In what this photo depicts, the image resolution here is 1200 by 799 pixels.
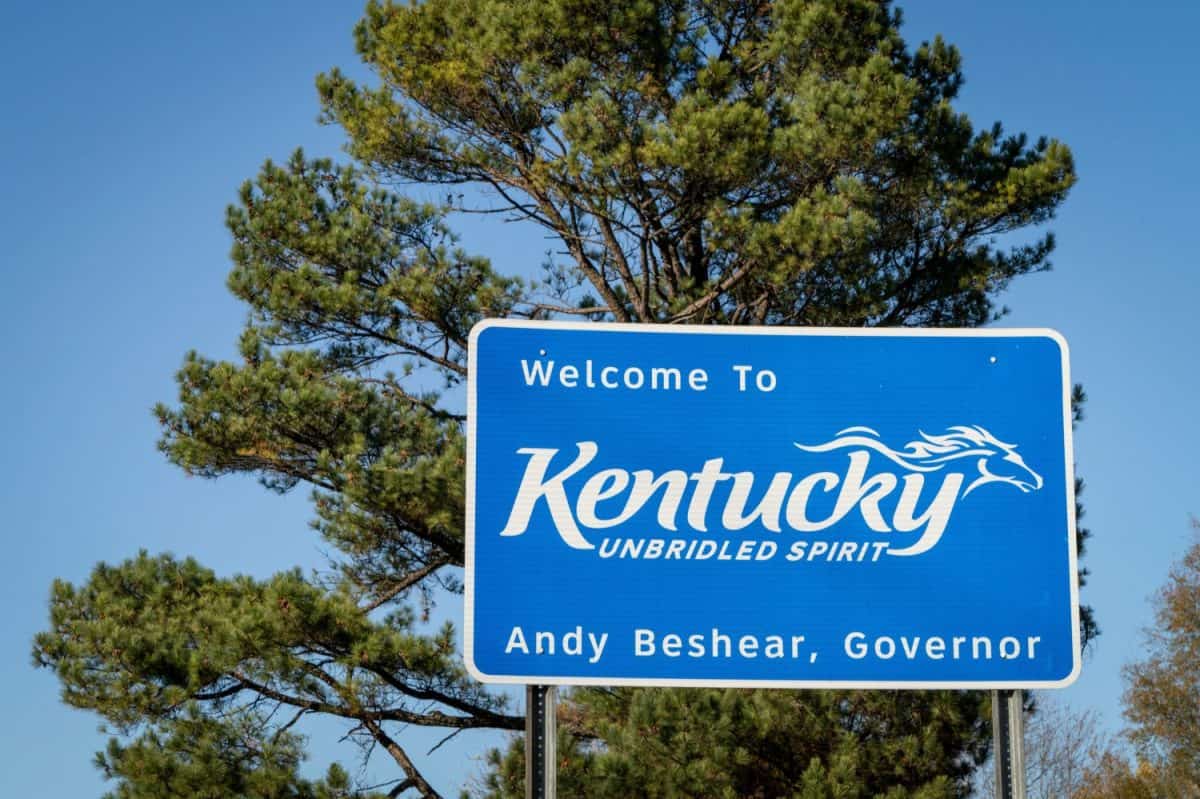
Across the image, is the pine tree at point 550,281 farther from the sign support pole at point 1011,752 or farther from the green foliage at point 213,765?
the sign support pole at point 1011,752

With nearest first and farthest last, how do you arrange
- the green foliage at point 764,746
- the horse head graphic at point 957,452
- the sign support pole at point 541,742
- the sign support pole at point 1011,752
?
the sign support pole at point 541,742, the sign support pole at point 1011,752, the horse head graphic at point 957,452, the green foliage at point 764,746

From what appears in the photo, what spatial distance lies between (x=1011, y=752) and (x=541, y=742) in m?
1.55

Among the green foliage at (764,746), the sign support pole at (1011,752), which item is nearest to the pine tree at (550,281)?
the green foliage at (764,746)

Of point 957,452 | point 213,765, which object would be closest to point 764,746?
point 213,765

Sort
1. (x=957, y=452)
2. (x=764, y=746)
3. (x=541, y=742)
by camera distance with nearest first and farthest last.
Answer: (x=541, y=742) < (x=957, y=452) < (x=764, y=746)

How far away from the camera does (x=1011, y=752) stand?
468cm

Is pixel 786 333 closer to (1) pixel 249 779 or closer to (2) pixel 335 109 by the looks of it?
(1) pixel 249 779

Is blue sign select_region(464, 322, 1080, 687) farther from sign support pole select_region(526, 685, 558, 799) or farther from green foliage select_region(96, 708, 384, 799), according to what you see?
green foliage select_region(96, 708, 384, 799)

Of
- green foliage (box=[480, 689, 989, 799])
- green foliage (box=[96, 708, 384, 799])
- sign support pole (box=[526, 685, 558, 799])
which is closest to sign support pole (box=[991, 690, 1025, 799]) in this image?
sign support pole (box=[526, 685, 558, 799])

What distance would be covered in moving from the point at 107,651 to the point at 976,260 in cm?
920

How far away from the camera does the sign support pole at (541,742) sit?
4.40 m

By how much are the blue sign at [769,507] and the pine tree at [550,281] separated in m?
7.06

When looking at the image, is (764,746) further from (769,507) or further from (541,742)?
(541,742)

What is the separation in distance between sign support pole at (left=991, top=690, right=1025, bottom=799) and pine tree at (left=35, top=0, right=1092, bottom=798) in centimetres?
702
